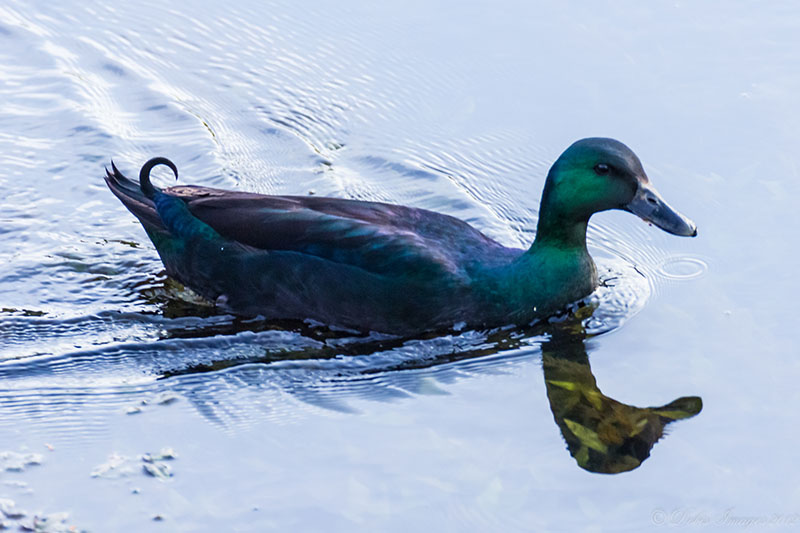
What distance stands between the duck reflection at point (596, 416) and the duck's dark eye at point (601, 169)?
1023 mm

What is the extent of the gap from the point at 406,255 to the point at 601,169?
1247mm

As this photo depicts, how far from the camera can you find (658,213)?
7109 millimetres

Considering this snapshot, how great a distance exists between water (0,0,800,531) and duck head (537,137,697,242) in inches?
24.9

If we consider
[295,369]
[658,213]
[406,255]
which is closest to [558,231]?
[658,213]

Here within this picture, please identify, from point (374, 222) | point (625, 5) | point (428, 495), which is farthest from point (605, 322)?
point (625, 5)

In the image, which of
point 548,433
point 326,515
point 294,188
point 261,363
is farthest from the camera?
point 294,188

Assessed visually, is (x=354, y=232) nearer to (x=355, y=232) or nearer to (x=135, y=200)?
(x=355, y=232)

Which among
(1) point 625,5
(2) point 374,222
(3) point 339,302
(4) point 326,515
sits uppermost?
(1) point 625,5

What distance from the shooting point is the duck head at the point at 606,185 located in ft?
23.2

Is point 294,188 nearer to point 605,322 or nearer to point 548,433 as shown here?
point 605,322

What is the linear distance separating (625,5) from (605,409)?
4.99m

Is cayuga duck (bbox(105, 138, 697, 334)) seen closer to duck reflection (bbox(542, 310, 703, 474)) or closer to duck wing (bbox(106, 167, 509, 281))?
duck wing (bbox(106, 167, 509, 281))

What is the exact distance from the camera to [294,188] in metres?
8.80

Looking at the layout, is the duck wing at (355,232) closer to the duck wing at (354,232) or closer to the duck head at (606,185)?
the duck wing at (354,232)
